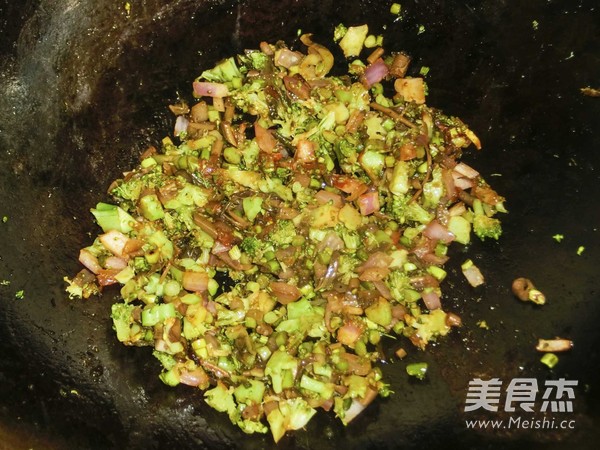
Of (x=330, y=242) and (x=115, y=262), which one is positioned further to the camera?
(x=115, y=262)

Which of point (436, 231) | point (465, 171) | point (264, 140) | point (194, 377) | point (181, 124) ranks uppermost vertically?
point (181, 124)

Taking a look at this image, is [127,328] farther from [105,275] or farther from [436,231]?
[436,231]

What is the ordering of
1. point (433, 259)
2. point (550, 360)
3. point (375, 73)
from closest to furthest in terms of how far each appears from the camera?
point (550, 360)
point (433, 259)
point (375, 73)

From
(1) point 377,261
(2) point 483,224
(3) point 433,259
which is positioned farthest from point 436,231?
(1) point 377,261

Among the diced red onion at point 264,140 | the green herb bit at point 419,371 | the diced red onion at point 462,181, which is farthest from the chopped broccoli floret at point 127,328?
the diced red onion at point 462,181

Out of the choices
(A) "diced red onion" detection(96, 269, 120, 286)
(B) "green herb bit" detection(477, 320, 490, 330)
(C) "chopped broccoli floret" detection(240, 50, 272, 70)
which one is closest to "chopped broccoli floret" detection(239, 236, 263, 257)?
(A) "diced red onion" detection(96, 269, 120, 286)

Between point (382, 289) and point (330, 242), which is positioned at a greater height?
point (330, 242)

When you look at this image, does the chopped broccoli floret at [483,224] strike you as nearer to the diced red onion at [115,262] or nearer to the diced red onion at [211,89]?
the diced red onion at [211,89]

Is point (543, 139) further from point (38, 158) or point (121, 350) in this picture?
point (38, 158)
